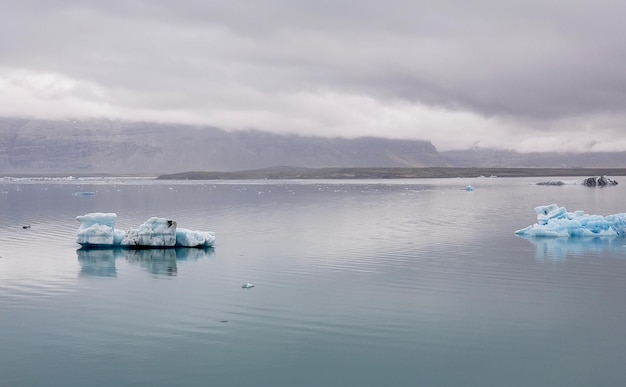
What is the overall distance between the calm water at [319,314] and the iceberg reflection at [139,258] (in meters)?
0.12

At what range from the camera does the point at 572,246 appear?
2745 centimetres

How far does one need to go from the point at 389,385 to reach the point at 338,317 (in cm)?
422

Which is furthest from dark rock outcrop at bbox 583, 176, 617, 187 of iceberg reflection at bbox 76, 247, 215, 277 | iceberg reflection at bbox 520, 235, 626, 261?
iceberg reflection at bbox 76, 247, 215, 277

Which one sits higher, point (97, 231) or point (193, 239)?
point (97, 231)

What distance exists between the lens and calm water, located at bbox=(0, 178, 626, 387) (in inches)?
444

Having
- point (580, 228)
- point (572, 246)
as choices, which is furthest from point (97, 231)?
point (580, 228)

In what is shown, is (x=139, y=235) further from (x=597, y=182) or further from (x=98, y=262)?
(x=597, y=182)

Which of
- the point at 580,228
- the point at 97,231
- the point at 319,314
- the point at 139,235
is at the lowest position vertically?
the point at 319,314

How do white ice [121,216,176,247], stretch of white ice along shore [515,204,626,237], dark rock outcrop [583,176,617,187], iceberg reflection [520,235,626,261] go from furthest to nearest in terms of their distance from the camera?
dark rock outcrop [583,176,617,187] < stretch of white ice along shore [515,204,626,237] < white ice [121,216,176,247] < iceberg reflection [520,235,626,261]

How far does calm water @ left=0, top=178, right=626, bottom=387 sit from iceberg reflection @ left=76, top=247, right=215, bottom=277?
0.12 metres

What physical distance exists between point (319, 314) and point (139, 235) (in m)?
14.2

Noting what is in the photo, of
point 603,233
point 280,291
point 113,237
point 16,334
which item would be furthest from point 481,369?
point 603,233

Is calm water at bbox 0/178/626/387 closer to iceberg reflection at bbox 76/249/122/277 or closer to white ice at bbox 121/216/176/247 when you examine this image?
iceberg reflection at bbox 76/249/122/277

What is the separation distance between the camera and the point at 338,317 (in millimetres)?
14789
